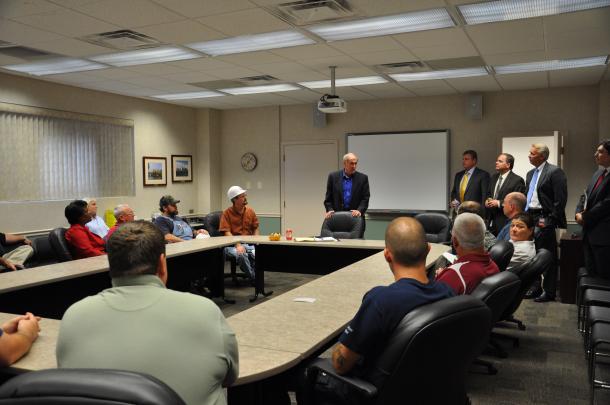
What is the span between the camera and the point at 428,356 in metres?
1.50

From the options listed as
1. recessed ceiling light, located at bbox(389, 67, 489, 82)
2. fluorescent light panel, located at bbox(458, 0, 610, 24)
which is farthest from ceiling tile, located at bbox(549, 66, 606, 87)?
fluorescent light panel, located at bbox(458, 0, 610, 24)

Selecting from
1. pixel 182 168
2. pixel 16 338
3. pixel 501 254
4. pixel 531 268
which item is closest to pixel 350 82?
pixel 182 168

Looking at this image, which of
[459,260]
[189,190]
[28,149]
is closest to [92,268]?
[459,260]

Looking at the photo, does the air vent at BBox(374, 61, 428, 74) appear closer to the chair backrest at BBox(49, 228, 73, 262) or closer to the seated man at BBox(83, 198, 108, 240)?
the seated man at BBox(83, 198, 108, 240)

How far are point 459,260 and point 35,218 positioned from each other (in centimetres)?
542

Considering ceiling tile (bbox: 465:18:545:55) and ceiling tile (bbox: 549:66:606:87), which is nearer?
ceiling tile (bbox: 465:18:545:55)

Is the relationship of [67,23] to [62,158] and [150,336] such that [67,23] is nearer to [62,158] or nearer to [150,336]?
[62,158]

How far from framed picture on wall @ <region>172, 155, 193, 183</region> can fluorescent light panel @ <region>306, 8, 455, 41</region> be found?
4609 millimetres

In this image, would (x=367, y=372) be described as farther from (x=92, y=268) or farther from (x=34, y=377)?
(x=92, y=268)

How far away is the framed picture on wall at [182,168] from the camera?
8.45 meters

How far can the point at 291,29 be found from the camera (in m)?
4.29

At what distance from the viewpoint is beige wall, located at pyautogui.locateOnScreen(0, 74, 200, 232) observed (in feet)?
19.9

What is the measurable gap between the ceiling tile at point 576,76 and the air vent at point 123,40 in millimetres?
4535

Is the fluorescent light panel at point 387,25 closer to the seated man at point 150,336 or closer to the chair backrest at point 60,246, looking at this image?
the chair backrest at point 60,246
